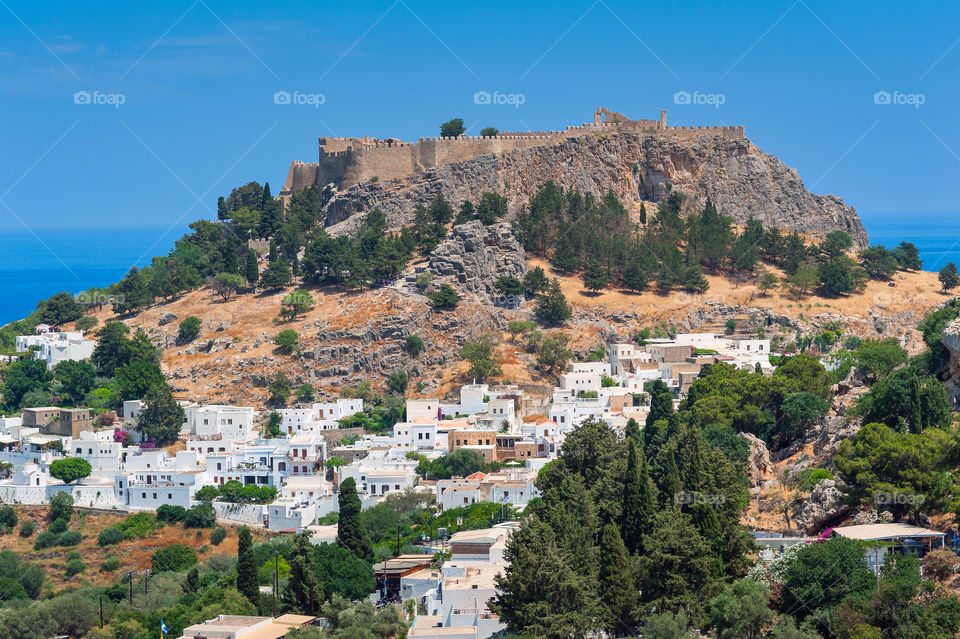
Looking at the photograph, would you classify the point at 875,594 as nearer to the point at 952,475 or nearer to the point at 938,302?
the point at 952,475

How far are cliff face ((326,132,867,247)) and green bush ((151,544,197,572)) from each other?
104 ft

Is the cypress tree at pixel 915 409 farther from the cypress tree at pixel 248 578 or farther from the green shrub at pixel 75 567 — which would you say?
the green shrub at pixel 75 567

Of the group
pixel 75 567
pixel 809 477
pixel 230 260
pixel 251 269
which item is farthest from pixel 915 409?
pixel 230 260

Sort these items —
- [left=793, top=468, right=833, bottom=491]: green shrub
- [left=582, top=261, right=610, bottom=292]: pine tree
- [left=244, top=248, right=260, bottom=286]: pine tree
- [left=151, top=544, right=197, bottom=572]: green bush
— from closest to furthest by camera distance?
[left=793, top=468, right=833, bottom=491]: green shrub
[left=151, top=544, right=197, bottom=572]: green bush
[left=582, top=261, right=610, bottom=292]: pine tree
[left=244, top=248, right=260, bottom=286]: pine tree

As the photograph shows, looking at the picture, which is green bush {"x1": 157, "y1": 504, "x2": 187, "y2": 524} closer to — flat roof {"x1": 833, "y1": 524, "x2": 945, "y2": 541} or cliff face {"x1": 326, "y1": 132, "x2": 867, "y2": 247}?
cliff face {"x1": 326, "y1": 132, "x2": 867, "y2": 247}

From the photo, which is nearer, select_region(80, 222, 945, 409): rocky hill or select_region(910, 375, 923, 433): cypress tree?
select_region(910, 375, 923, 433): cypress tree

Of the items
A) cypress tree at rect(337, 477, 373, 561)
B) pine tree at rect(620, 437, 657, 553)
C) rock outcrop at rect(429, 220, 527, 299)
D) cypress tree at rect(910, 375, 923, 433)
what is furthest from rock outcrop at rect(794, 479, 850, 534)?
rock outcrop at rect(429, 220, 527, 299)

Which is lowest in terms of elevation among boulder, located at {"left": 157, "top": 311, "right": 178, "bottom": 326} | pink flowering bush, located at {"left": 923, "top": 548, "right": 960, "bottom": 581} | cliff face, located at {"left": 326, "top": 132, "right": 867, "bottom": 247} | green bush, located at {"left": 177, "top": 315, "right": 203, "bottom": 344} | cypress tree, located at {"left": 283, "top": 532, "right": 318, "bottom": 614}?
cypress tree, located at {"left": 283, "top": 532, "right": 318, "bottom": 614}

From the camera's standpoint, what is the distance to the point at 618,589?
30.9 m

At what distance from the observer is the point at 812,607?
92.6 feet

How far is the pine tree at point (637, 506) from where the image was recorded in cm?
3341

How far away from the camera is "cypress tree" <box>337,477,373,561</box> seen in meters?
41.2

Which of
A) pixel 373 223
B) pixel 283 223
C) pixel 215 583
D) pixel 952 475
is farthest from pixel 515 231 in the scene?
pixel 952 475

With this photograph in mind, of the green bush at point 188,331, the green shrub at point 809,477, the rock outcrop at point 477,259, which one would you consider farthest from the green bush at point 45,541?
the green shrub at point 809,477
